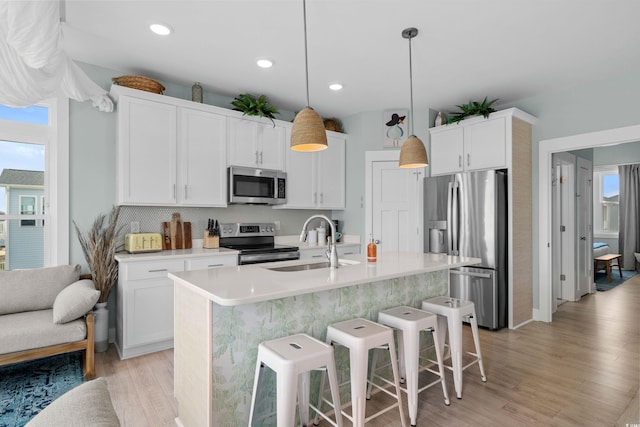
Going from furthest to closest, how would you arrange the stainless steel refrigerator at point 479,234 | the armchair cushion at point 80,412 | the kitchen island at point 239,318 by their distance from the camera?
the stainless steel refrigerator at point 479,234 < the kitchen island at point 239,318 < the armchair cushion at point 80,412

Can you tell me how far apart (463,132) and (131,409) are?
169 inches

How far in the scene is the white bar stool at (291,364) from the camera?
1624mm

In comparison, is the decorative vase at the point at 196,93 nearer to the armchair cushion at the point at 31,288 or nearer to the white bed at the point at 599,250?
the armchair cushion at the point at 31,288

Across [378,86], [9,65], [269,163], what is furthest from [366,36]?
[9,65]

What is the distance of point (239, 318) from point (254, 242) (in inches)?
102

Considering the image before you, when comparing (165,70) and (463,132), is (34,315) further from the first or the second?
(463,132)

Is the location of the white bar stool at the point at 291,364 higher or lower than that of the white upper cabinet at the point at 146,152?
lower

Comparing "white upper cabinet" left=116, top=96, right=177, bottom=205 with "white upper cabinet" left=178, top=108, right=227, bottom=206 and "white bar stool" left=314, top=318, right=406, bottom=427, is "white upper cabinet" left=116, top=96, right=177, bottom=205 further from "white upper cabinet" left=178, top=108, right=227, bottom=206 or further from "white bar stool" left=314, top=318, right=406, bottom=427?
"white bar stool" left=314, top=318, right=406, bottom=427

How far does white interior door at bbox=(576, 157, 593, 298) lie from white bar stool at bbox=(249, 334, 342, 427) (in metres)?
5.09

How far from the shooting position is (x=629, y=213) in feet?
24.8

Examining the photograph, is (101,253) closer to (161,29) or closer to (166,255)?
(166,255)

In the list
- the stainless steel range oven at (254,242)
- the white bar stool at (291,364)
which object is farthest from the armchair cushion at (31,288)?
the white bar stool at (291,364)

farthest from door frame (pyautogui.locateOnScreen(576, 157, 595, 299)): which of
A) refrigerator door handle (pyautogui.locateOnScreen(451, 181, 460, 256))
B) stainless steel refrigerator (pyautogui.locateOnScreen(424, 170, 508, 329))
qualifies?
refrigerator door handle (pyautogui.locateOnScreen(451, 181, 460, 256))

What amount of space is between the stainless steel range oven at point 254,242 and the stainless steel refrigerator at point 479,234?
1.88m
